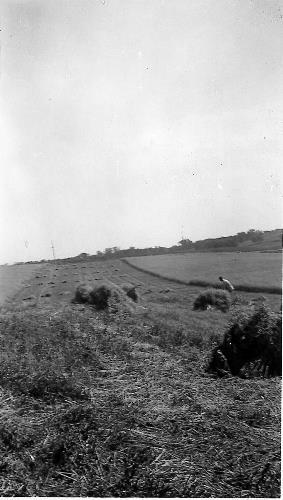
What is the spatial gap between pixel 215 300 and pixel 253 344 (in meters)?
3.79

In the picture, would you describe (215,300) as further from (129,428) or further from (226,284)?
(129,428)

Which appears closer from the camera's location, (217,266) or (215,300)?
(217,266)

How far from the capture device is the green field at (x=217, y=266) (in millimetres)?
6459

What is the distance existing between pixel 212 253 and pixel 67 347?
128 inches

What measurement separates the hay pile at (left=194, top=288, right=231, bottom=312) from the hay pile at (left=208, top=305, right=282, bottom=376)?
10.4 feet

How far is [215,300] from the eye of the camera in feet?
32.7

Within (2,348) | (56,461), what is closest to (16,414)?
(56,461)

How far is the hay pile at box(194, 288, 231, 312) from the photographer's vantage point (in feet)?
32.1

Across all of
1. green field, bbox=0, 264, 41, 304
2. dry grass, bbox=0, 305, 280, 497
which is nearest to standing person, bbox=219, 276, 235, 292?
dry grass, bbox=0, 305, 280, 497

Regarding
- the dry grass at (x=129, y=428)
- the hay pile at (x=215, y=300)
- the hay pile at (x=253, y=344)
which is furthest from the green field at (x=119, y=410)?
the hay pile at (x=215, y=300)

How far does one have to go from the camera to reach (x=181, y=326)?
27.2 ft

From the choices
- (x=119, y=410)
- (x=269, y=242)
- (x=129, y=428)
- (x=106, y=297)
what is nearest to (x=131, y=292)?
(x=106, y=297)

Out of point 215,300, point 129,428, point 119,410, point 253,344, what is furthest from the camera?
point 215,300

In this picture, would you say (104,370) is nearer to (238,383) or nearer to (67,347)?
(67,347)
